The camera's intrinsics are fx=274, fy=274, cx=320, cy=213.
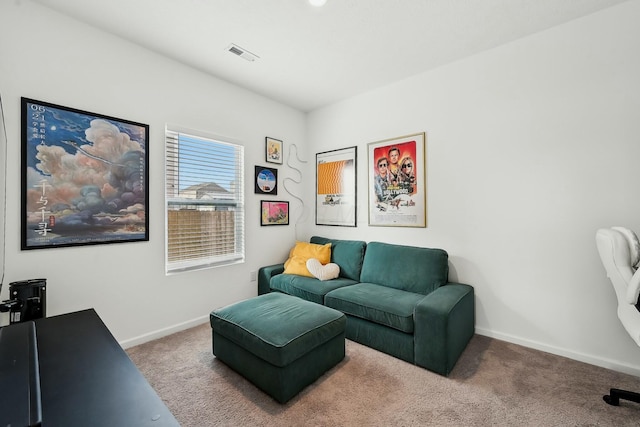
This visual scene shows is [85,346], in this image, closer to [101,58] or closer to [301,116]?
[101,58]

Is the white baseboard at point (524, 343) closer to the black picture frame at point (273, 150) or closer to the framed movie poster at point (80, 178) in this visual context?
the framed movie poster at point (80, 178)

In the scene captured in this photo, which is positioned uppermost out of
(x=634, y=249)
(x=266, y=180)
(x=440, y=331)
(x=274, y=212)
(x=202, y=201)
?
(x=266, y=180)

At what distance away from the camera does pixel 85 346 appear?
1167mm

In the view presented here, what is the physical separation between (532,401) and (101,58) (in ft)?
13.0

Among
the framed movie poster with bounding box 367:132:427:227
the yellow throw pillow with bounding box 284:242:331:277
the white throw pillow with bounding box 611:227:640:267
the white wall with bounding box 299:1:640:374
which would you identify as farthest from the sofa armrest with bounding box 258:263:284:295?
the white throw pillow with bounding box 611:227:640:267

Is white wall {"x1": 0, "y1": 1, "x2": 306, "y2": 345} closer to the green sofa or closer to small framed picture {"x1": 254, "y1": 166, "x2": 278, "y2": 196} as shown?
small framed picture {"x1": 254, "y1": 166, "x2": 278, "y2": 196}

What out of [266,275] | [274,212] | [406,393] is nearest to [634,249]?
[406,393]

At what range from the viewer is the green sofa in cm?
204

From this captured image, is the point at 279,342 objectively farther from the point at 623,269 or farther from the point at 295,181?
the point at 295,181

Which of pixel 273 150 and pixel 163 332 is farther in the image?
pixel 273 150

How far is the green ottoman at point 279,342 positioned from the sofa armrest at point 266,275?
988 millimetres

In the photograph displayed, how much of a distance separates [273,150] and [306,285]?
5.88ft

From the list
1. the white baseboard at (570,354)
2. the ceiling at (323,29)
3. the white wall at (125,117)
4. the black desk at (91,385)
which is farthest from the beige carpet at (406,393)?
the ceiling at (323,29)

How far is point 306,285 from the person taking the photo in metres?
2.87
